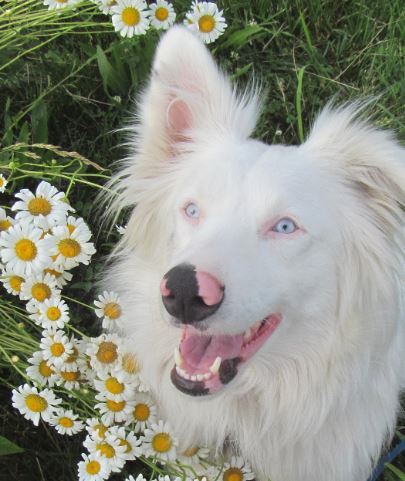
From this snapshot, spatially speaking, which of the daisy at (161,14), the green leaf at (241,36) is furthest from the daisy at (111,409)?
the green leaf at (241,36)

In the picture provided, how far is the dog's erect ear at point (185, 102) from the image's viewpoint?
6.82ft

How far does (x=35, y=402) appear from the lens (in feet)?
7.08

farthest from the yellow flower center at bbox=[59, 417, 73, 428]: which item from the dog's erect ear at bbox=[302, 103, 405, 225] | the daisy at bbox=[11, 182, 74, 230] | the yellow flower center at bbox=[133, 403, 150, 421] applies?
the dog's erect ear at bbox=[302, 103, 405, 225]

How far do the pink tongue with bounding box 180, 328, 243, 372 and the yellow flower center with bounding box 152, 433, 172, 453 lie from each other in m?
0.33

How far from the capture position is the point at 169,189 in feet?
7.42

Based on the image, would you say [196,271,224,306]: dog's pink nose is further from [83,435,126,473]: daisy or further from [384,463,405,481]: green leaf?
[384,463,405,481]: green leaf

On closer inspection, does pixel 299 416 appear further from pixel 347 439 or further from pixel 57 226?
pixel 57 226

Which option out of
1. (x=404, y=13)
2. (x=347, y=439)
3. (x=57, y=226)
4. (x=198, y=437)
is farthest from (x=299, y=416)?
(x=404, y=13)

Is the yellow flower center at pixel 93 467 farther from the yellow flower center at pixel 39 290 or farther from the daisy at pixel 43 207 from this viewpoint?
the daisy at pixel 43 207

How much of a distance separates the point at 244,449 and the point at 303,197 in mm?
977

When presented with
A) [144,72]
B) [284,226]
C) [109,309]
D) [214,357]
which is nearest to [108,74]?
[144,72]

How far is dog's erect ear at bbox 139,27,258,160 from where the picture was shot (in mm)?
2078

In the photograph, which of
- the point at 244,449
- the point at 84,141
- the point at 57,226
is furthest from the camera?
the point at 84,141

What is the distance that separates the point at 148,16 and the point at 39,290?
1.47m
